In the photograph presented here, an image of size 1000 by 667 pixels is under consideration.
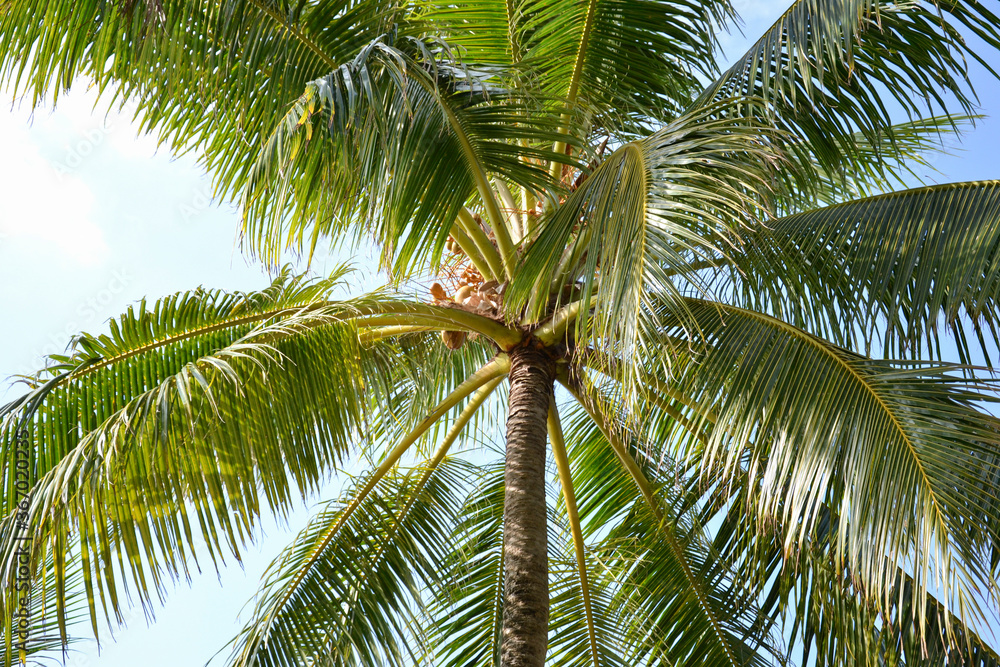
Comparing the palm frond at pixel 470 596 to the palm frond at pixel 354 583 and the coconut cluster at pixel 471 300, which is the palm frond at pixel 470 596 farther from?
the coconut cluster at pixel 471 300

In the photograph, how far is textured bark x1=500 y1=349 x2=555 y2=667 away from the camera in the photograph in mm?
4082

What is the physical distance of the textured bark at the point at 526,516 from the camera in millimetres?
4082

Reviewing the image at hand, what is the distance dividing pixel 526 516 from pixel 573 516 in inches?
56.8

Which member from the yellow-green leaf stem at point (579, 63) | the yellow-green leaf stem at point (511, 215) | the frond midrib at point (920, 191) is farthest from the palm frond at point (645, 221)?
the yellow-green leaf stem at point (511, 215)

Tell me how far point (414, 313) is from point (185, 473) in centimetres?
143

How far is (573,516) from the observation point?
5.85m

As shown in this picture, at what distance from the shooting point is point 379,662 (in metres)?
5.15

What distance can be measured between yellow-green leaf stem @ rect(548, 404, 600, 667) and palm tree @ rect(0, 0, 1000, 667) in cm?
2

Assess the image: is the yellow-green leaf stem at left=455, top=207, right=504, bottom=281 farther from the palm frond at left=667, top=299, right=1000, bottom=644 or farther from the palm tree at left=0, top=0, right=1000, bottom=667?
the palm frond at left=667, top=299, right=1000, bottom=644

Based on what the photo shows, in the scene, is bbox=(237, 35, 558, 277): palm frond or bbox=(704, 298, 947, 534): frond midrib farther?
bbox=(237, 35, 558, 277): palm frond

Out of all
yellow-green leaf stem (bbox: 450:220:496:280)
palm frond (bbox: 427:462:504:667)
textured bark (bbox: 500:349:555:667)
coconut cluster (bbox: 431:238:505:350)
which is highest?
yellow-green leaf stem (bbox: 450:220:496:280)

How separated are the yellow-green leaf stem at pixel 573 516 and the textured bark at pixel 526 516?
2.12 ft

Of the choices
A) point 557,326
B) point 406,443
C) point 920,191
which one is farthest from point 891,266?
point 406,443

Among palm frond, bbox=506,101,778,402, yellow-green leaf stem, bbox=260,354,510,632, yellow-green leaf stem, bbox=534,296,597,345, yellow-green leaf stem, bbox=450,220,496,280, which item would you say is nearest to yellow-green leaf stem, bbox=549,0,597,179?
yellow-green leaf stem, bbox=450,220,496,280
